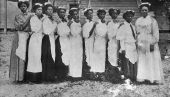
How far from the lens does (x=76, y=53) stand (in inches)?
327

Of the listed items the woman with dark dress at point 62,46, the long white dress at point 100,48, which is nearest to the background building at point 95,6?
the long white dress at point 100,48

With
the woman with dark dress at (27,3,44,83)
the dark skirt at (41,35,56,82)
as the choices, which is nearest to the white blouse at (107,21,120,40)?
the dark skirt at (41,35,56,82)

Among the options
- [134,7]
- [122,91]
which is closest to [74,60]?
[122,91]

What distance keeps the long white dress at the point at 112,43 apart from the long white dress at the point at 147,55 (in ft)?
2.10

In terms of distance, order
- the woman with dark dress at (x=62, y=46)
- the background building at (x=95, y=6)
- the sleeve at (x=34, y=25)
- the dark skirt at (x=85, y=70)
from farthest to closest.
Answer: the background building at (x=95, y=6)
the dark skirt at (x=85, y=70)
the woman with dark dress at (x=62, y=46)
the sleeve at (x=34, y=25)

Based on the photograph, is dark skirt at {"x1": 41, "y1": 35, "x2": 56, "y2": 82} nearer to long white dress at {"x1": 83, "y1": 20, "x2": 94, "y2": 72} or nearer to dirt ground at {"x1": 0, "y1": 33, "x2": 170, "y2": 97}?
dirt ground at {"x1": 0, "y1": 33, "x2": 170, "y2": 97}

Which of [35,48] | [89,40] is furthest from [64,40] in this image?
[35,48]

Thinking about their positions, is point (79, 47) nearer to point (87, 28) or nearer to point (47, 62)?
point (87, 28)

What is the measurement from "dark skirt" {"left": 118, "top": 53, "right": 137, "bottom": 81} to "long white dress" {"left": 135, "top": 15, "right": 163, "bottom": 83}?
15 cm

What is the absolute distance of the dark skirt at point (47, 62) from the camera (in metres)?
8.05

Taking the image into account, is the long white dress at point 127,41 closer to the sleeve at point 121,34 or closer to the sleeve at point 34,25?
the sleeve at point 121,34

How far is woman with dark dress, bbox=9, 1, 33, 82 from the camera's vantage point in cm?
795

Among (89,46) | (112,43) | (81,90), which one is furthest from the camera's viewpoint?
(89,46)

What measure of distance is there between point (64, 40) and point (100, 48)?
997 millimetres
